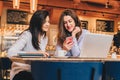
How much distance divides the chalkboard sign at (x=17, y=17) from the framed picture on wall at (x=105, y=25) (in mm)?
3203

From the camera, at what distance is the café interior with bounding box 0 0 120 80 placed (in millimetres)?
2160

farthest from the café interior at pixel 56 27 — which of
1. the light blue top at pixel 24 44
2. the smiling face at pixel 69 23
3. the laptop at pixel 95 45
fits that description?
the light blue top at pixel 24 44

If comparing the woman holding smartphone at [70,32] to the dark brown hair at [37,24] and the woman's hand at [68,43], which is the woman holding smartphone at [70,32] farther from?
the dark brown hair at [37,24]

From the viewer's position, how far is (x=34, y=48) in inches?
133

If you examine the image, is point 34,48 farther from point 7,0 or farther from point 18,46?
point 7,0

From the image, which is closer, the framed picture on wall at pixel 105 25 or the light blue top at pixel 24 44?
the light blue top at pixel 24 44

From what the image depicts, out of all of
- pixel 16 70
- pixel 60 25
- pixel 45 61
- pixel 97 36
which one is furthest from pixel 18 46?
pixel 45 61

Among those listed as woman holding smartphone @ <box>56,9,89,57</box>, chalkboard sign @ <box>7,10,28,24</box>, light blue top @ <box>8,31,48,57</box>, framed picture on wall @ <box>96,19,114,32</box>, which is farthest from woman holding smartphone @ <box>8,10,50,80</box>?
framed picture on wall @ <box>96,19,114,32</box>

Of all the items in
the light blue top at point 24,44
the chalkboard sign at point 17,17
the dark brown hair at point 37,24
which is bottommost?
the light blue top at point 24,44

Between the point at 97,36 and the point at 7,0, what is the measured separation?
238 inches

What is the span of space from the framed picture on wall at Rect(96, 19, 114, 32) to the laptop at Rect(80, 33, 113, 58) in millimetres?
8568

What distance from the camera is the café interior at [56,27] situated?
216 cm

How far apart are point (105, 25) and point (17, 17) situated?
13.3 feet

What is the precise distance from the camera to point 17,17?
9.30 m
